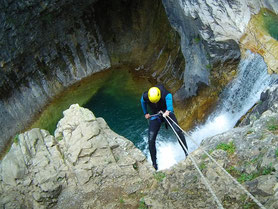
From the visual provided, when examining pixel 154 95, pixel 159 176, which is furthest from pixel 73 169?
pixel 154 95

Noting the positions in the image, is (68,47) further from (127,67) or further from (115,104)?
(115,104)

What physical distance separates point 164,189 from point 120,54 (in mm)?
12165

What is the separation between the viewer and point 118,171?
687 centimetres

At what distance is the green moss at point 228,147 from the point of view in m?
5.90

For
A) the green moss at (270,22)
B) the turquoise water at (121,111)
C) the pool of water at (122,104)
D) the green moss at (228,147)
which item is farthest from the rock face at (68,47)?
the green moss at (228,147)

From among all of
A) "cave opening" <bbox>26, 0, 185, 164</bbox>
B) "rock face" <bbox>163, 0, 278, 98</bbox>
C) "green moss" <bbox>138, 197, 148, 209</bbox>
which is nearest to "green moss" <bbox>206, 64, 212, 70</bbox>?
"rock face" <bbox>163, 0, 278, 98</bbox>

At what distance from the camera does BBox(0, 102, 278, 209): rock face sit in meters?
4.90

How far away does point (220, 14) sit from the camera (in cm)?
1045

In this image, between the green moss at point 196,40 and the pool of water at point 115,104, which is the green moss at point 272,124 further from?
the green moss at point 196,40

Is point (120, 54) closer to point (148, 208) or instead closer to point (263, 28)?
point (263, 28)

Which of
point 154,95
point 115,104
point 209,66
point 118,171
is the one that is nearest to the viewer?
point 118,171

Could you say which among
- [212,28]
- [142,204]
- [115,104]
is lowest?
[142,204]

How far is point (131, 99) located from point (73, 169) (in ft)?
24.3

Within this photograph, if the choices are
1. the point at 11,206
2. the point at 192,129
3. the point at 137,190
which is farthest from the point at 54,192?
the point at 192,129
